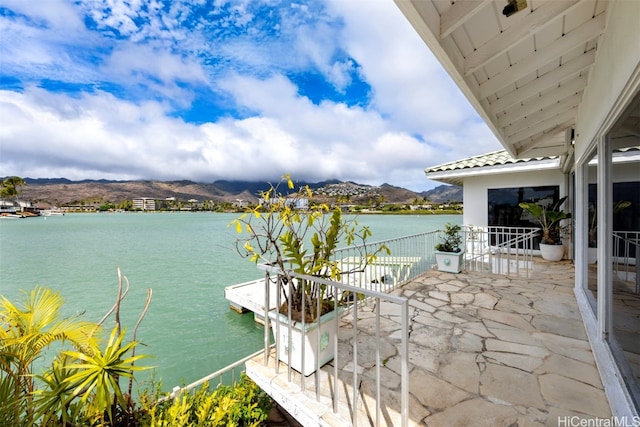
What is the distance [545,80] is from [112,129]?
1422 inches

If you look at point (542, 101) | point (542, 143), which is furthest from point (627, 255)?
point (542, 143)

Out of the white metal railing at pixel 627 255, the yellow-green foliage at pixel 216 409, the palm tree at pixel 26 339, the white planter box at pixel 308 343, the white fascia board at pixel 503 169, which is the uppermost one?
the white fascia board at pixel 503 169

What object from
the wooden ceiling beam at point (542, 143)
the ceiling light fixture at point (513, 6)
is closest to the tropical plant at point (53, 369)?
the ceiling light fixture at point (513, 6)

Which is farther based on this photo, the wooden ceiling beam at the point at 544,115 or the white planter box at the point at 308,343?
the wooden ceiling beam at the point at 544,115

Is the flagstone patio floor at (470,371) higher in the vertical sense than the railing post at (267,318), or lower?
lower

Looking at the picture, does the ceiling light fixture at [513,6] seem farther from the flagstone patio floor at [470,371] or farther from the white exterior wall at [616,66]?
the flagstone patio floor at [470,371]

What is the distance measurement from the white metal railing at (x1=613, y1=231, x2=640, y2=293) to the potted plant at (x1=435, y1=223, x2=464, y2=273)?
2.81m

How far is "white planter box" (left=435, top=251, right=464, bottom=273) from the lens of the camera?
5.42 meters

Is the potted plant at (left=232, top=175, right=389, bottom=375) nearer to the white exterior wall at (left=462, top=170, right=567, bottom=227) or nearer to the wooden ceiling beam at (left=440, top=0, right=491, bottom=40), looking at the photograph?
the wooden ceiling beam at (left=440, top=0, right=491, bottom=40)

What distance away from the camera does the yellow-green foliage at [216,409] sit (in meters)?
2.08

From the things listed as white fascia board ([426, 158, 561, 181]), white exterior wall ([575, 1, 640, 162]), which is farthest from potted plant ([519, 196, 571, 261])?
white exterior wall ([575, 1, 640, 162])

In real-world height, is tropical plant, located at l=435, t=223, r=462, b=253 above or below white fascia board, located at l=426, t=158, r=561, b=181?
below

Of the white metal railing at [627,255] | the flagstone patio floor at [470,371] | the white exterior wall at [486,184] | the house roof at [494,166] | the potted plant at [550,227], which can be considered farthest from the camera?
the white exterior wall at [486,184]

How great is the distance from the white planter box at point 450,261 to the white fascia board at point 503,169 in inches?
128
